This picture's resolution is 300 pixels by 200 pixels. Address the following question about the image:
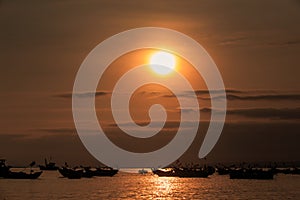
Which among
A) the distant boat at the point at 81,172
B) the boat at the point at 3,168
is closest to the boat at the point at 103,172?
the distant boat at the point at 81,172

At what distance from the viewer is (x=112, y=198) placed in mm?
66625

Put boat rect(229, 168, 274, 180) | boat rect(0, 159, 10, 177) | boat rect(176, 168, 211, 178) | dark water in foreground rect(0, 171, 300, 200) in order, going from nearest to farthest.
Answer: dark water in foreground rect(0, 171, 300, 200), boat rect(0, 159, 10, 177), boat rect(229, 168, 274, 180), boat rect(176, 168, 211, 178)

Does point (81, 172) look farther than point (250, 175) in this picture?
Yes

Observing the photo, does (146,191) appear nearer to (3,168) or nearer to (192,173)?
(3,168)

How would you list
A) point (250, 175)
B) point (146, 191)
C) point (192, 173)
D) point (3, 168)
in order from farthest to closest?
point (192, 173) → point (250, 175) → point (3, 168) → point (146, 191)

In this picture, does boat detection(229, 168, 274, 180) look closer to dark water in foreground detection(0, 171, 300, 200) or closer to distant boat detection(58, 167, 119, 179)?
dark water in foreground detection(0, 171, 300, 200)

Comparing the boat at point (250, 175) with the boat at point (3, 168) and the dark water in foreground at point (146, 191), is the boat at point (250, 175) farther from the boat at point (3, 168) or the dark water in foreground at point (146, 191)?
the boat at point (3, 168)

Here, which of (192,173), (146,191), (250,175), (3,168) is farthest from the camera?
(192,173)

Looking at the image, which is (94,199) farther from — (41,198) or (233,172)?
(233,172)

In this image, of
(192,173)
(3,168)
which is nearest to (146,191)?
(3,168)

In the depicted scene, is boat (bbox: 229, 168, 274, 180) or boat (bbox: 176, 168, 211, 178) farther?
boat (bbox: 176, 168, 211, 178)

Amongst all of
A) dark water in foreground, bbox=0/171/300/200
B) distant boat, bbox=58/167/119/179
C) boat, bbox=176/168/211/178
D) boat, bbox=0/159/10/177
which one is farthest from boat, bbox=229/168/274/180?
boat, bbox=0/159/10/177

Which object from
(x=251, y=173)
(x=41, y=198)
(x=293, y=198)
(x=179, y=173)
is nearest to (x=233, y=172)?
(x=251, y=173)

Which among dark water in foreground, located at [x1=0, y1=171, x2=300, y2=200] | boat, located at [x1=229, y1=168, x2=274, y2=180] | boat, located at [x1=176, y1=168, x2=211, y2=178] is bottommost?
dark water in foreground, located at [x1=0, y1=171, x2=300, y2=200]
